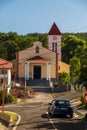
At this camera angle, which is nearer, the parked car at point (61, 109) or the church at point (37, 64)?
the parked car at point (61, 109)

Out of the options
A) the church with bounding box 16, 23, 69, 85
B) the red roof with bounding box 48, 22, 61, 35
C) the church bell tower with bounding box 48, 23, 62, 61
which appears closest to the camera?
the church with bounding box 16, 23, 69, 85

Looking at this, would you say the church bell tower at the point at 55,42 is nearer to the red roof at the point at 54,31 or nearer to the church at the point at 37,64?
the red roof at the point at 54,31

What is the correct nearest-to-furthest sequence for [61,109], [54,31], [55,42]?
[61,109] → [55,42] → [54,31]

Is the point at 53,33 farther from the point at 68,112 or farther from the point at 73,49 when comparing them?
the point at 68,112

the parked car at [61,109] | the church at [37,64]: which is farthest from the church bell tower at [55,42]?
the parked car at [61,109]

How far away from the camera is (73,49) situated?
384ft

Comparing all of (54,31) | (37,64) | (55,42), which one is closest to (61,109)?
(37,64)

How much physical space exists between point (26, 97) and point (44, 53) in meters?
18.2

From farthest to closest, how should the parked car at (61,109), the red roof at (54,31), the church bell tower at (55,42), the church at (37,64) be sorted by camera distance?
the red roof at (54,31) < the church bell tower at (55,42) < the church at (37,64) < the parked car at (61,109)

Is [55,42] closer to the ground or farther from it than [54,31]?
closer to the ground

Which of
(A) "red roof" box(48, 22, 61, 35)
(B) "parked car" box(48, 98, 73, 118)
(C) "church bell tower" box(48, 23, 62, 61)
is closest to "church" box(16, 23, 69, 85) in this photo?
(C) "church bell tower" box(48, 23, 62, 61)

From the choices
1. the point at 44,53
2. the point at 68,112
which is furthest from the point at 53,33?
the point at 68,112

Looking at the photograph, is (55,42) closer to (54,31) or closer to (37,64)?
(54,31)

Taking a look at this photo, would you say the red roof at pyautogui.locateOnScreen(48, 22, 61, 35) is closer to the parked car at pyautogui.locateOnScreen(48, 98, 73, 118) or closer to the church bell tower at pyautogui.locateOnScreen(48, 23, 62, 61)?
the church bell tower at pyautogui.locateOnScreen(48, 23, 62, 61)
